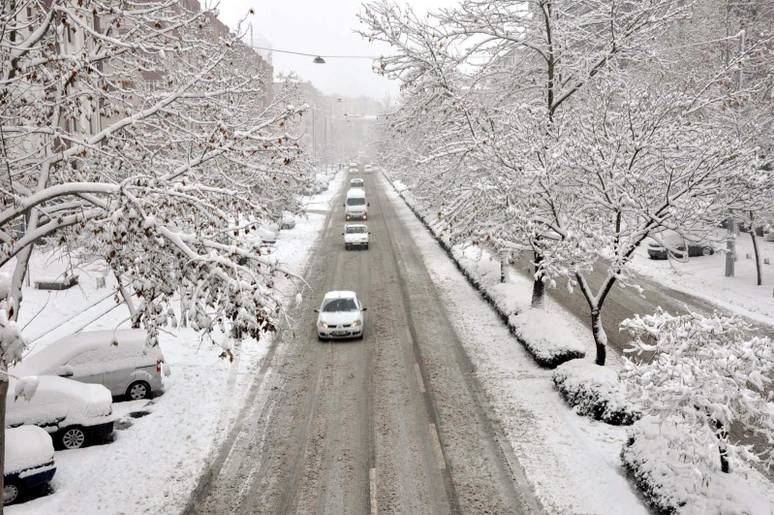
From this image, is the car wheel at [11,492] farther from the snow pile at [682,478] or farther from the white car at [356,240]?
the white car at [356,240]

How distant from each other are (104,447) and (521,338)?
11.9 metres

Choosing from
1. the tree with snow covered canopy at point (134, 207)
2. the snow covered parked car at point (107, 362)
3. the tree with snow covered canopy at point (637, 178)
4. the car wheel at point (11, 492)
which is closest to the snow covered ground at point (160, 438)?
Result: the car wheel at point (11, 492)

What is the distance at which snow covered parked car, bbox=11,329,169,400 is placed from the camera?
13781 mm

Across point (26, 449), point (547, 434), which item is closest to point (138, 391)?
point (26, 449)

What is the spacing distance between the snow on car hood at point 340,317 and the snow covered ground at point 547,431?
143 inches

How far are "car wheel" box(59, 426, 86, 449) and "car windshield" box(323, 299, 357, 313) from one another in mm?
8941

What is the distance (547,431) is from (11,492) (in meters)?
10.4

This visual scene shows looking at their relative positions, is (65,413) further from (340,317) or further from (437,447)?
(340,317)

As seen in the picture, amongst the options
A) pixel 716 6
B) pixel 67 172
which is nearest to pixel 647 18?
pixel 67 172

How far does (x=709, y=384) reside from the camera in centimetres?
848

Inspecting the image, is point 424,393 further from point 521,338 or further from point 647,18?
point 647,18

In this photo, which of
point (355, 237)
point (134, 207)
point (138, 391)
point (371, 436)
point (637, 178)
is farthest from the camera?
point (355, 237)

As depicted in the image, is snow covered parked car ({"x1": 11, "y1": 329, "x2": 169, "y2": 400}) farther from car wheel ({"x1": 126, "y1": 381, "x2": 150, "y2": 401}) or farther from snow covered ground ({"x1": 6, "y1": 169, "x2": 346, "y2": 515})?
snow covered ground ({"x1": 6, "y1": 169, "x2": 346, "y2": 515})

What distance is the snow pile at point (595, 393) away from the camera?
1284 centimetres
